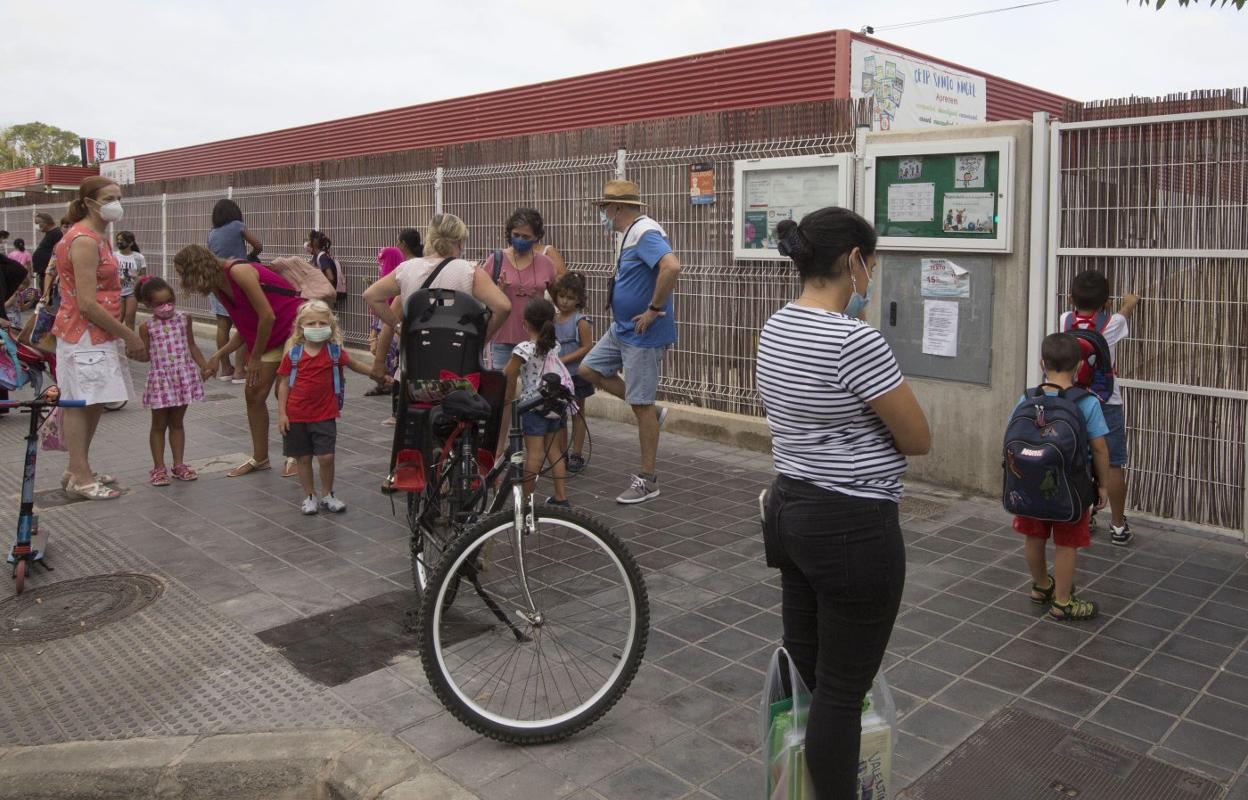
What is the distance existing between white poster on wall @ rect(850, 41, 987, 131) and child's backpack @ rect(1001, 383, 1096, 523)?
9393mm

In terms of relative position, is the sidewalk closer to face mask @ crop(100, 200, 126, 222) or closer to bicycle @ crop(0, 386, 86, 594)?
bicycle @ crop(0, 386, 86, 594)

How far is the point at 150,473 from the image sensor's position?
785cm

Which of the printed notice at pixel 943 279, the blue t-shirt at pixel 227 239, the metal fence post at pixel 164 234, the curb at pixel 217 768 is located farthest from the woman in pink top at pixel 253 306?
the metal fence post at pixel 164 234

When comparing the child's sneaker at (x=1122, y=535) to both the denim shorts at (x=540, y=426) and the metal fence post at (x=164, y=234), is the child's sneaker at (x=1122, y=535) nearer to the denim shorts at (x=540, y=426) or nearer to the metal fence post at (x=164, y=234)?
the denim shorts at (x=540, y=426)

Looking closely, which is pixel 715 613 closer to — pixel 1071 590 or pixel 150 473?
pixel 1071 590

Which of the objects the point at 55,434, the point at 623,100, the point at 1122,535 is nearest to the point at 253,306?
the point at 55,434

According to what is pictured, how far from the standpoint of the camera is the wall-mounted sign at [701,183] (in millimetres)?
8742

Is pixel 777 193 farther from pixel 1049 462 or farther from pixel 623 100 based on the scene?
pixel 623 100

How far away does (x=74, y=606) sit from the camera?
5242mm

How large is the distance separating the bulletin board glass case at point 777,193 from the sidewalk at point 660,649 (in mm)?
2347

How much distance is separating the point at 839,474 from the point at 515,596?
176 cm

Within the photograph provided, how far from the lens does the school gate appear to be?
589 centimetres

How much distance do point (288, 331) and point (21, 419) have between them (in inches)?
194

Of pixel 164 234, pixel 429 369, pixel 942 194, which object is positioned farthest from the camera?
pixel 164 234
